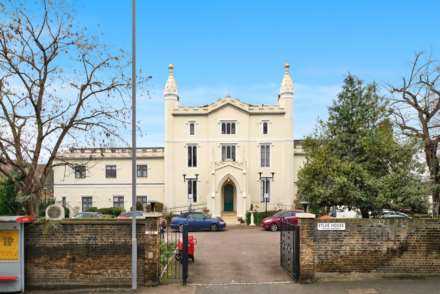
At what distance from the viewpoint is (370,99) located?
14398 mm

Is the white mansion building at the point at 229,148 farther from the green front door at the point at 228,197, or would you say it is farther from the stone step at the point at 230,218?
the stone step at the point at 230,218

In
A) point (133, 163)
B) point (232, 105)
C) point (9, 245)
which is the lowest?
point (9, 245)

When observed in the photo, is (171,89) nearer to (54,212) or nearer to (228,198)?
(228,198)

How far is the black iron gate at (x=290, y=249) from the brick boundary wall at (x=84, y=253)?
13.4 feet

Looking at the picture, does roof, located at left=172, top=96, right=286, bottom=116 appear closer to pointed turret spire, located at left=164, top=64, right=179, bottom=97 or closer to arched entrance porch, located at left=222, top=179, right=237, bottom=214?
pointed turret spire, located at left=164, top=64, right=179, bottom=97

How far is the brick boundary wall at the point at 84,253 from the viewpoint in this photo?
39.1 ft

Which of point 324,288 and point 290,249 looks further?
point 290,249

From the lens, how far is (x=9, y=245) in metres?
11.6

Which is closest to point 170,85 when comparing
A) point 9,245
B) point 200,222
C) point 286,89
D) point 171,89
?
point 171,89

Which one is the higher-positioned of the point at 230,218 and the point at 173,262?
the point at 173,262

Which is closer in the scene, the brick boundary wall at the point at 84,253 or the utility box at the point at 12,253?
the utility box at the point at 12,253

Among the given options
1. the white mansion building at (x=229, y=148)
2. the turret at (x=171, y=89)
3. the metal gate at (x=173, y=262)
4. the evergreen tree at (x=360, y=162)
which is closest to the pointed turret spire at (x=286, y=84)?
the white mansion building at (x=229, y=148)

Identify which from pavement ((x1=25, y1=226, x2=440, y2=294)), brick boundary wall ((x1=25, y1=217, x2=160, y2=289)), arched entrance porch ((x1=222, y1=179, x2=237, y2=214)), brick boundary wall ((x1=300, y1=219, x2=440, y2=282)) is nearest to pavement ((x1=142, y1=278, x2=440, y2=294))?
pavement ((x1=25, y1=226, x2=440, y2=294))

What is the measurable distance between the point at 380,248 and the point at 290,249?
270cm
